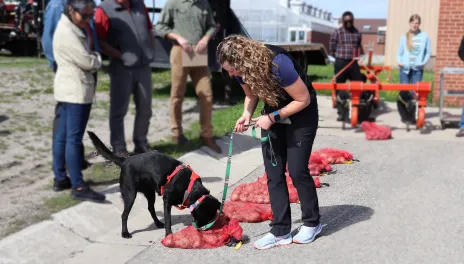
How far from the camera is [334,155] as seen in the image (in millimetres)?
6773

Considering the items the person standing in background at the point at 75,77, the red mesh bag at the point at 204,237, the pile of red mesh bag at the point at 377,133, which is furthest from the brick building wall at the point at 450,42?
the red mesh bag at the point at 204,237

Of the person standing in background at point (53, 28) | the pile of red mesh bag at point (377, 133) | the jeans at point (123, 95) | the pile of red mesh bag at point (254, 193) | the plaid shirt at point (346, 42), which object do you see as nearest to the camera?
the pile of red mesh bag at point (254, 193)

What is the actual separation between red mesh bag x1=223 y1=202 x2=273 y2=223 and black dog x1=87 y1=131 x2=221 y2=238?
0.54 metres

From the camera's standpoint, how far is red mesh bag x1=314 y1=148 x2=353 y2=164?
670 cm

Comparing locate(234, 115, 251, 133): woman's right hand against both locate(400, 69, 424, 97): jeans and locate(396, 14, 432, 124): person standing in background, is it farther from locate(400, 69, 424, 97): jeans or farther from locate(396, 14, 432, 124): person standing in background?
locate(400, 69, 424, 97): jeans

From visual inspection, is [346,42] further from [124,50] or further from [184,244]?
[184,244]

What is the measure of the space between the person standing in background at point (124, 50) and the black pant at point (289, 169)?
2.85 m

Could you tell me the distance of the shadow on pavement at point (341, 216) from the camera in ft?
15.6

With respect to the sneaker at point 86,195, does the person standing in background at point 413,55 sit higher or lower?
higher

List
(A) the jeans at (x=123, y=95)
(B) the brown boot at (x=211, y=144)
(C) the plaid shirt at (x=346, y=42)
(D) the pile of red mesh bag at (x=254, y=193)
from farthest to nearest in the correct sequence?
(C) the plaid shirt at (x=346, y=42)
(B) the brown boot at (x=211, y=144)
(A) the jeans at (x=123, y=95)
(D) the pile of red mesh bag at (x=254, y=193)

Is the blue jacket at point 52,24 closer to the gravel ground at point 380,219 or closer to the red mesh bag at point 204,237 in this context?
the gravel ground at point 380,219

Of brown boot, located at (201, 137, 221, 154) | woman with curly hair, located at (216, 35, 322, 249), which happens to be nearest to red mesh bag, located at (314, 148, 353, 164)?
brown boot, located at (201, 137, 221, 154)

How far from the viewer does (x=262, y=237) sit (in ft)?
14.9

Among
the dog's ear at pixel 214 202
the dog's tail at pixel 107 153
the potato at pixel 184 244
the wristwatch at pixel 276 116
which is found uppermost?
the wristwatch at pixel 276 116
